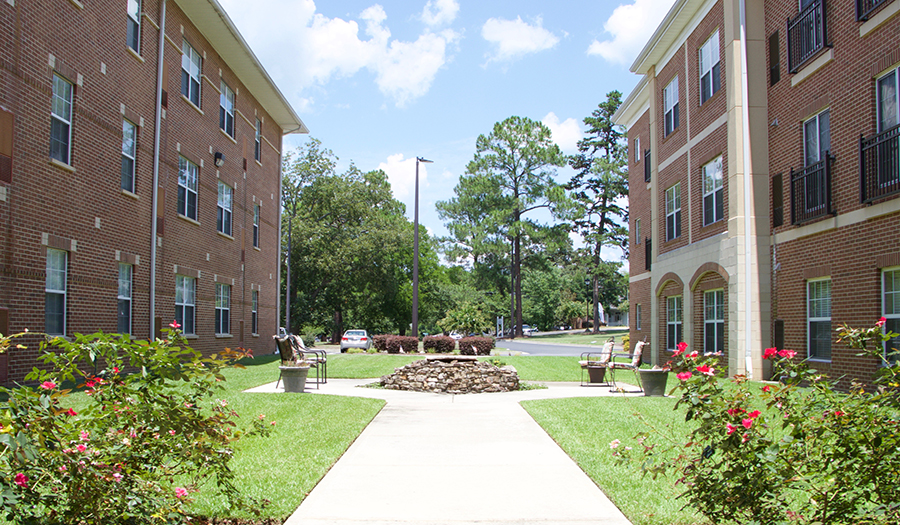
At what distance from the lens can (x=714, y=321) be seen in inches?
702

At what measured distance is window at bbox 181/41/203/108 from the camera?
63.8 ft

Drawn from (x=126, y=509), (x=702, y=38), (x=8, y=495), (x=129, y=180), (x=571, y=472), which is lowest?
(x=571, y=472)

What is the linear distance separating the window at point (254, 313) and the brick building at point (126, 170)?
288 millimetres

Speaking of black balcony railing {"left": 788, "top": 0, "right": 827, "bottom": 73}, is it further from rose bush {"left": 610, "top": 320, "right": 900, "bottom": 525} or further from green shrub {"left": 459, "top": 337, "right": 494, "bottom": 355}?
green shrub {"left": 459, "top": 337, "right": 494, "bottom": 355}

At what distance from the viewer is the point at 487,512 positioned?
504 centimetres

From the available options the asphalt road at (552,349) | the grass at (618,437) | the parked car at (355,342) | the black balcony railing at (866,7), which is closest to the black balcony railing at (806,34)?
the black balcony railing at (866,7)

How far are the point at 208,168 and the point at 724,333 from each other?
1641cm

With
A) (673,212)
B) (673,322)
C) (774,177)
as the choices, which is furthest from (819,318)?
(673,212)

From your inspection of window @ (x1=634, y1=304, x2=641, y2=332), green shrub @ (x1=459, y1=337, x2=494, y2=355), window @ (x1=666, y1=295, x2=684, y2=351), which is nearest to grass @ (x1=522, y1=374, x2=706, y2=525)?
window @ (x1=666, y1=295, x2=684, y2=351)

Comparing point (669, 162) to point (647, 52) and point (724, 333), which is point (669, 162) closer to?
point (647, 52)

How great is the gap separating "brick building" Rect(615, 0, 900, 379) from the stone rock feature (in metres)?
5.85

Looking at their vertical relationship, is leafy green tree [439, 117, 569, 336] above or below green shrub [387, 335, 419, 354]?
above

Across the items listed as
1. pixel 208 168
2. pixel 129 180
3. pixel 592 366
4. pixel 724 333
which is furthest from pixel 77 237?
pixel 724 333

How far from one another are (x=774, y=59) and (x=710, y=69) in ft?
8.18
